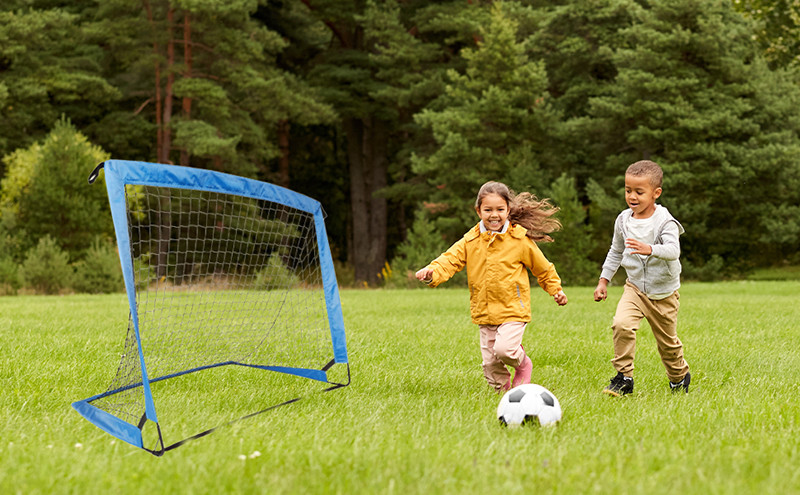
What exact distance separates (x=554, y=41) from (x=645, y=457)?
1025 inches

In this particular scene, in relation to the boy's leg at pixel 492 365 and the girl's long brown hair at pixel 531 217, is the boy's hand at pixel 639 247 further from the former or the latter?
the boy's leg at pixel 492 365

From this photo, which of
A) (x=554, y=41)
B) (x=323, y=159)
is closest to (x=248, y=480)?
(x=554, y=41)

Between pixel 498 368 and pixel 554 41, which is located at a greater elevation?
pixel 554 41

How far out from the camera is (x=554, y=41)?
27516 millimetres

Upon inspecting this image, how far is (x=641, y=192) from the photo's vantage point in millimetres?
5250

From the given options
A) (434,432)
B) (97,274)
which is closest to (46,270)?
(97,274)

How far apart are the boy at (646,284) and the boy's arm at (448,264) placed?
3.35 ft

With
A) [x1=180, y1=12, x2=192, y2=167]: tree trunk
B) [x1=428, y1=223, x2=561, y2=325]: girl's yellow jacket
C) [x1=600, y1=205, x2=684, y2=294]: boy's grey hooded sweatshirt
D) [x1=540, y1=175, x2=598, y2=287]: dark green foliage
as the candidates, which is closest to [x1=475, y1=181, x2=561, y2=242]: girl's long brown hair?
[x1=428, y1=223, x2=561, y2=325]: girl's yellow jacket

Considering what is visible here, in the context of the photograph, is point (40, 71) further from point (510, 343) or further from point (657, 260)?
point (657, 260)

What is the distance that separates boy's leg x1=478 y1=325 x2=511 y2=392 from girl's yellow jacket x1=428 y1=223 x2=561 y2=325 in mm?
97

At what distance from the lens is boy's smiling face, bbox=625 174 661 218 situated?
5.23 meters

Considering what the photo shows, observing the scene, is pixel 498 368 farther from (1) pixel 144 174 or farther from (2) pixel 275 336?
(2) pixel 275 336

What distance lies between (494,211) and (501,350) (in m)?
1.01

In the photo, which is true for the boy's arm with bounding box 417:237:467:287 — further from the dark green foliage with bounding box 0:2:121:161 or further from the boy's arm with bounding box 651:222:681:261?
the dark green foliage with bounding box 0:2:121:161
